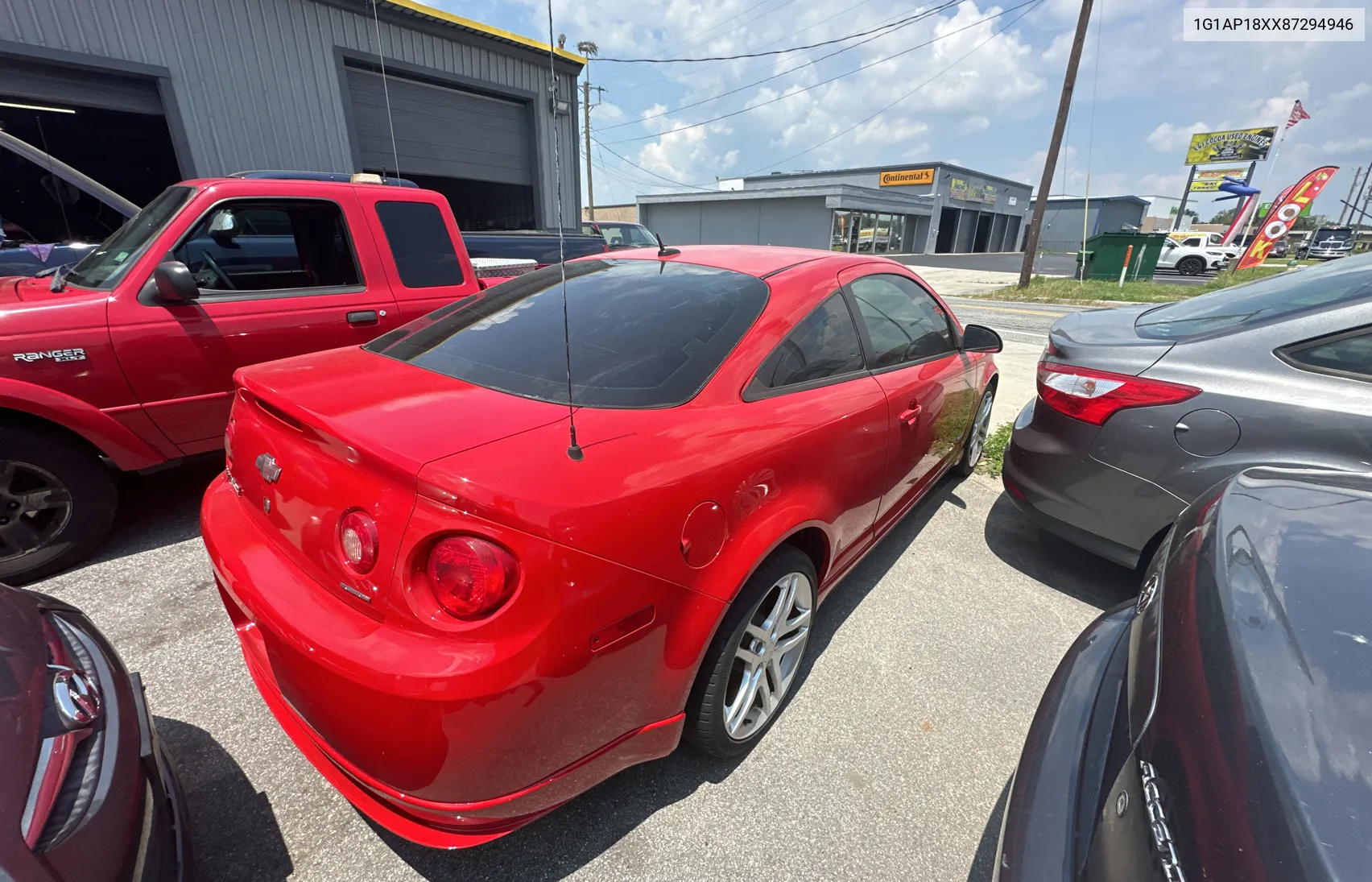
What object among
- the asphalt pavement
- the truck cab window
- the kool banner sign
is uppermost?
the kool banner sign

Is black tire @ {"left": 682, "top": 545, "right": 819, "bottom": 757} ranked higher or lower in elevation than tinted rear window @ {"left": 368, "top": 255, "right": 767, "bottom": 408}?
lower

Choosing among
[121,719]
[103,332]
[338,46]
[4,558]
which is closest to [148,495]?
[4,558]

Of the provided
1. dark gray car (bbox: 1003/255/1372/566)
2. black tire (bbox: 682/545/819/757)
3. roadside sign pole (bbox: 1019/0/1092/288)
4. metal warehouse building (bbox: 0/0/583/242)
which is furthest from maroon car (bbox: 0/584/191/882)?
roadside sign pole (bbox: 1019/0/1092/288)

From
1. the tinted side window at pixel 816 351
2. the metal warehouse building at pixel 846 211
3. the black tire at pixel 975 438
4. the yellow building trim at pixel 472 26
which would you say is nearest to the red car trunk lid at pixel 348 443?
the tinted side window at pixel 816 351

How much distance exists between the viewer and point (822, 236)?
108ft

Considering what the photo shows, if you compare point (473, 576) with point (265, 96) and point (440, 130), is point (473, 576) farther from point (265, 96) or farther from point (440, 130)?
point (440, 130)

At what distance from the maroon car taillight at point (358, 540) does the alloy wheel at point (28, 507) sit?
2.44 metres

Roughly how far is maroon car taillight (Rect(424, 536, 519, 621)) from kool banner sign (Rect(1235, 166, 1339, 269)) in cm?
2705

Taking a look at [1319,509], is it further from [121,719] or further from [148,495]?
[148,495]

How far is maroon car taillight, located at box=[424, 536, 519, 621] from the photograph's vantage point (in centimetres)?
125

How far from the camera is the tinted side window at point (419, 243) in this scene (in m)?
3.70

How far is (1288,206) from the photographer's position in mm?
18719

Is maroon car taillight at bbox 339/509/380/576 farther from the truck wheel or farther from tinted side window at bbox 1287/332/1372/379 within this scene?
tinted side window at bbox 1287/332/1372/379

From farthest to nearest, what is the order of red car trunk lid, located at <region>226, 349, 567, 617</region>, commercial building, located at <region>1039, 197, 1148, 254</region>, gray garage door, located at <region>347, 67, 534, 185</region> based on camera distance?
1. commercial building, located at <region>1039, 197, 1148, 254</region>
2. gray garage door, located at <region>347, 67, 534, 185</region>
3. red car trunk lid, located at <region>226, 349, 567, 617</region>
